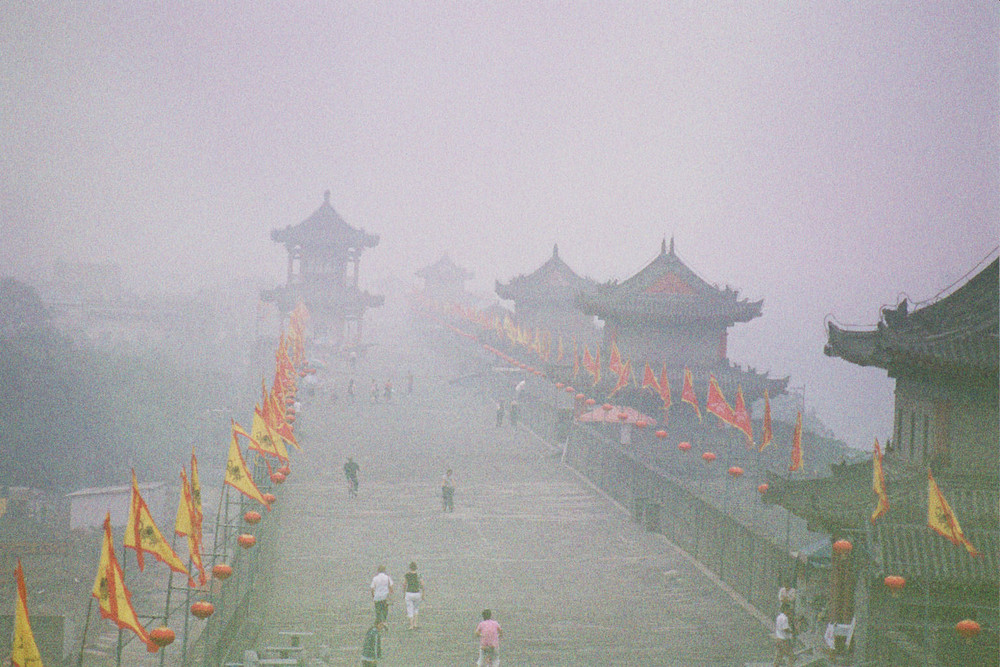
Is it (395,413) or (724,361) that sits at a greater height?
(724,361)

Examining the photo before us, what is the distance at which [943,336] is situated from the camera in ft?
57.1

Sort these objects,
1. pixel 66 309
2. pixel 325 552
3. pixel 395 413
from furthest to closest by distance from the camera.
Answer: pixel 66 309
pixel 395 413
pixel 325 552

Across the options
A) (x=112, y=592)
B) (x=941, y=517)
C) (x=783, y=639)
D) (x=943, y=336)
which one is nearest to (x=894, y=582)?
(x=941, y=517)

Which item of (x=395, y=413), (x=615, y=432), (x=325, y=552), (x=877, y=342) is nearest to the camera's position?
(x=877, y=342)

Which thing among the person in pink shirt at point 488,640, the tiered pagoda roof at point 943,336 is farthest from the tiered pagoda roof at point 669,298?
the person in pink shirt at point 488,640

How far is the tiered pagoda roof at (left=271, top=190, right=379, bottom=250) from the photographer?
7556cm

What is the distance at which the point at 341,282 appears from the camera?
76750mm

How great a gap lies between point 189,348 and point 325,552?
77.4 metres

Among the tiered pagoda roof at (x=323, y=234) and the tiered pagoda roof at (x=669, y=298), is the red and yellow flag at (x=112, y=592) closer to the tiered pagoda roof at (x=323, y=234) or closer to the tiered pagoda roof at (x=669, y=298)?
the tiered pagoda roof at (x=669, y=298)

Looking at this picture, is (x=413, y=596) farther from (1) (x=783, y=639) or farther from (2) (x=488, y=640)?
(1) (x=783, y=639)

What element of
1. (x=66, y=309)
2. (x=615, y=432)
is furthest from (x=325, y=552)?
(x=66, y=309)

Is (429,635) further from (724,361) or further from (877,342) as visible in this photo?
(724,361)

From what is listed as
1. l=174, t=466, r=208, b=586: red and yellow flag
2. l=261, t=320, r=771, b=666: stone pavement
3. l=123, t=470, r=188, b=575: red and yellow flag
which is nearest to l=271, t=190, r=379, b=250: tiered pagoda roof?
l=261, t=320, r=771, b=666: stone pavement

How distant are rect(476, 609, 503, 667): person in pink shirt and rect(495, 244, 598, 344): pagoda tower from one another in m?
46.0
